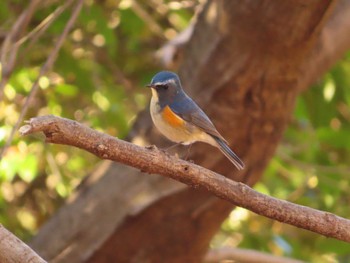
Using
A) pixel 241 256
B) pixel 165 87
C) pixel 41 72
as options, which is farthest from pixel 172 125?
pixel 241 256

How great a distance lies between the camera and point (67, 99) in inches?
233

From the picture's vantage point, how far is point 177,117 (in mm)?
3523

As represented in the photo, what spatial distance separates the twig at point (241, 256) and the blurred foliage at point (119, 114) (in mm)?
538

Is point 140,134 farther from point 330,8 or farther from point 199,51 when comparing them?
point 330,8

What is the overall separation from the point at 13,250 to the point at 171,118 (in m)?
1.17

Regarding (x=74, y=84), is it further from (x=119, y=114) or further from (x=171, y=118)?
(x=171, y=118)

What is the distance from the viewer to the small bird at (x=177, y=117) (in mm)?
3508

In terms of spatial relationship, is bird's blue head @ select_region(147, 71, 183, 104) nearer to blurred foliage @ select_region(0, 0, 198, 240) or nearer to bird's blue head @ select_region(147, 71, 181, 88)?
bird's blue head @ select_region(147, 71, 181, 88)

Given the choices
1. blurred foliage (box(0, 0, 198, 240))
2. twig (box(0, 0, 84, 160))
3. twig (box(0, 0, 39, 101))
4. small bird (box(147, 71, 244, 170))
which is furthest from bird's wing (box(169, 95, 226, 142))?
blurred foliage (box(0, 0, 198, 240))

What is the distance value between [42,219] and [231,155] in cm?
284

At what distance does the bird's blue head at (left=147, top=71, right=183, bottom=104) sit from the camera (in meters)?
3.52

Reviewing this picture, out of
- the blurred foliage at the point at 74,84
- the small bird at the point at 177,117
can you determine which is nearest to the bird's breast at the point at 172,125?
the small bird at the point at 177,117

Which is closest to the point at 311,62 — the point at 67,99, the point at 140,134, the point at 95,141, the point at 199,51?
the point at 199,51

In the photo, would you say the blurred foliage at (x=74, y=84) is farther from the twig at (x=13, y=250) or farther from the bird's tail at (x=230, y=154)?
the twig at (x=13, y=250)
